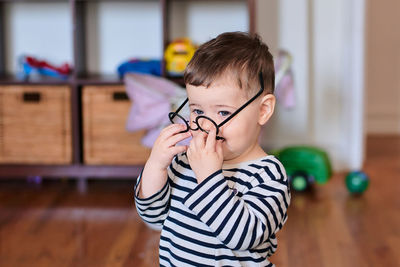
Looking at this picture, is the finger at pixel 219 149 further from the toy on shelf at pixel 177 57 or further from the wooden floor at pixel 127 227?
the toy on shelf at pixel 177 57

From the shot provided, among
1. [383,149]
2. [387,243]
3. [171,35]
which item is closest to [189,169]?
[387,243]

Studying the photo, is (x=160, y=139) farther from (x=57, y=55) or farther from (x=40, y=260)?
(x=57, y=55)

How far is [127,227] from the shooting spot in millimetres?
2254

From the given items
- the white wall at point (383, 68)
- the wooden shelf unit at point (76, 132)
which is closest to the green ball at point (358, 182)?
the wooden shelf unit at point (76, 132)

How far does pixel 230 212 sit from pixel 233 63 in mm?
245

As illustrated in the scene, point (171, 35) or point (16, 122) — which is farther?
point (171, 35)

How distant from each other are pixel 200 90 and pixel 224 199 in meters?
0.18

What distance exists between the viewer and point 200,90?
1028 mm

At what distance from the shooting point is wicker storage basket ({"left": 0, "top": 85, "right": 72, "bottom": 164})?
2.74 metres

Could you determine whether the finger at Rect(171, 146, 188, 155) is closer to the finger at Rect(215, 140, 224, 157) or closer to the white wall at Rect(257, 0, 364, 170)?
the finger at Rect(215, 140, 224, 157)

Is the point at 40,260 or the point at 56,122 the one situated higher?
the point at 56,122

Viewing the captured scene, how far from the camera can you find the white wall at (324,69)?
119 inches

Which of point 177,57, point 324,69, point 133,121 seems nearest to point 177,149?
point 133,121

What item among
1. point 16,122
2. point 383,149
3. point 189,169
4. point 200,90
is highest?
point 200,90
